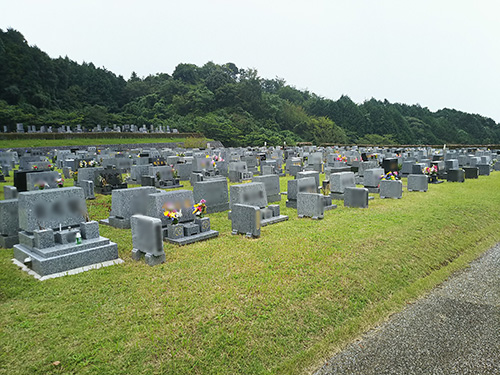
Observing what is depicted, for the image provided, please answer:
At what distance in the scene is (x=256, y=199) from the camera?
35.0 feet

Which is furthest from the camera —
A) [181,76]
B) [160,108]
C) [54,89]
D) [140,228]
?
[181,76]

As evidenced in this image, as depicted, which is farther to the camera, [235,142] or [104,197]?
[235,142]

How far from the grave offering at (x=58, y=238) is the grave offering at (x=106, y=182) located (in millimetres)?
6697

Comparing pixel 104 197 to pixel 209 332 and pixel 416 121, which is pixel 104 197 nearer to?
pixel 209 332

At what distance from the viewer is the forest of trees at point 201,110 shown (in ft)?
173

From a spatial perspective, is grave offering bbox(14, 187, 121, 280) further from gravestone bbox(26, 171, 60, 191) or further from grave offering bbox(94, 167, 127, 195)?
grave offering bbox(94, 167, 127, 195)

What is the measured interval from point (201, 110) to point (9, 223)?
58.4 metres

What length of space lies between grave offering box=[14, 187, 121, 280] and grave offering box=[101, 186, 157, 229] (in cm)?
171

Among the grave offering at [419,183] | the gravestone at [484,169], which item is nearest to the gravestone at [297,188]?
the grave offering at [419,183]

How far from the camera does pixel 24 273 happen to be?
6738 mm

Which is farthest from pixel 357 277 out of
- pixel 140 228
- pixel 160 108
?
pixel 160 108

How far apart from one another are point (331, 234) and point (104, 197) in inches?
357

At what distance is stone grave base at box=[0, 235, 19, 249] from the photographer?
8.20 m

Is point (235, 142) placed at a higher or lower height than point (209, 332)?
higher
